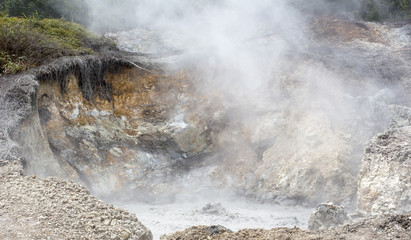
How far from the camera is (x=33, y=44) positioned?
7.52 meters

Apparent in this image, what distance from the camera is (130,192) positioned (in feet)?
24.3

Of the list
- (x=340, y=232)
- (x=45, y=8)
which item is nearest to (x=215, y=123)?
(x=340, y=232)

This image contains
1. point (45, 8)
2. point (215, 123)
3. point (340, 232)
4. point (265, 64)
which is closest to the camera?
point (340, 232)

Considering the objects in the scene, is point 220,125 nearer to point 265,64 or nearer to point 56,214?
point 265,64

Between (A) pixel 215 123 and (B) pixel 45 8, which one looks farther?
(B) pixel 45 8

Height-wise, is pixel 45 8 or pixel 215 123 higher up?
pixel 45 8

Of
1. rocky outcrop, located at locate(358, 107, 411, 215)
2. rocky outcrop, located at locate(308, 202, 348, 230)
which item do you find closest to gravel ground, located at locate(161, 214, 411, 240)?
rocky outcrop, located at locate(308, 202, 348, 230)

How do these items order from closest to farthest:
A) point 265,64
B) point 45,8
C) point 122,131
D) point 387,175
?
1. point 387,175
2. point 122,131
3. point 265,64
4. point 45,8

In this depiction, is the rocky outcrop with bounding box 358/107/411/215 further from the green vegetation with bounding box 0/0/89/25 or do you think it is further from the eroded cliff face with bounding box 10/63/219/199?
the green vegetation with bounding box 0/0/89/25

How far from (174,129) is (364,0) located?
11522 mm

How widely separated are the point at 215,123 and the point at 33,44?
4.55 meters

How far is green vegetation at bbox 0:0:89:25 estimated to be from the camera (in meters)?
12.2

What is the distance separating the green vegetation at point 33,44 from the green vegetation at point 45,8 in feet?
9.95

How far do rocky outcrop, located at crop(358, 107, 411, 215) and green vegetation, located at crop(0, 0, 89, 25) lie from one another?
10873 mm
